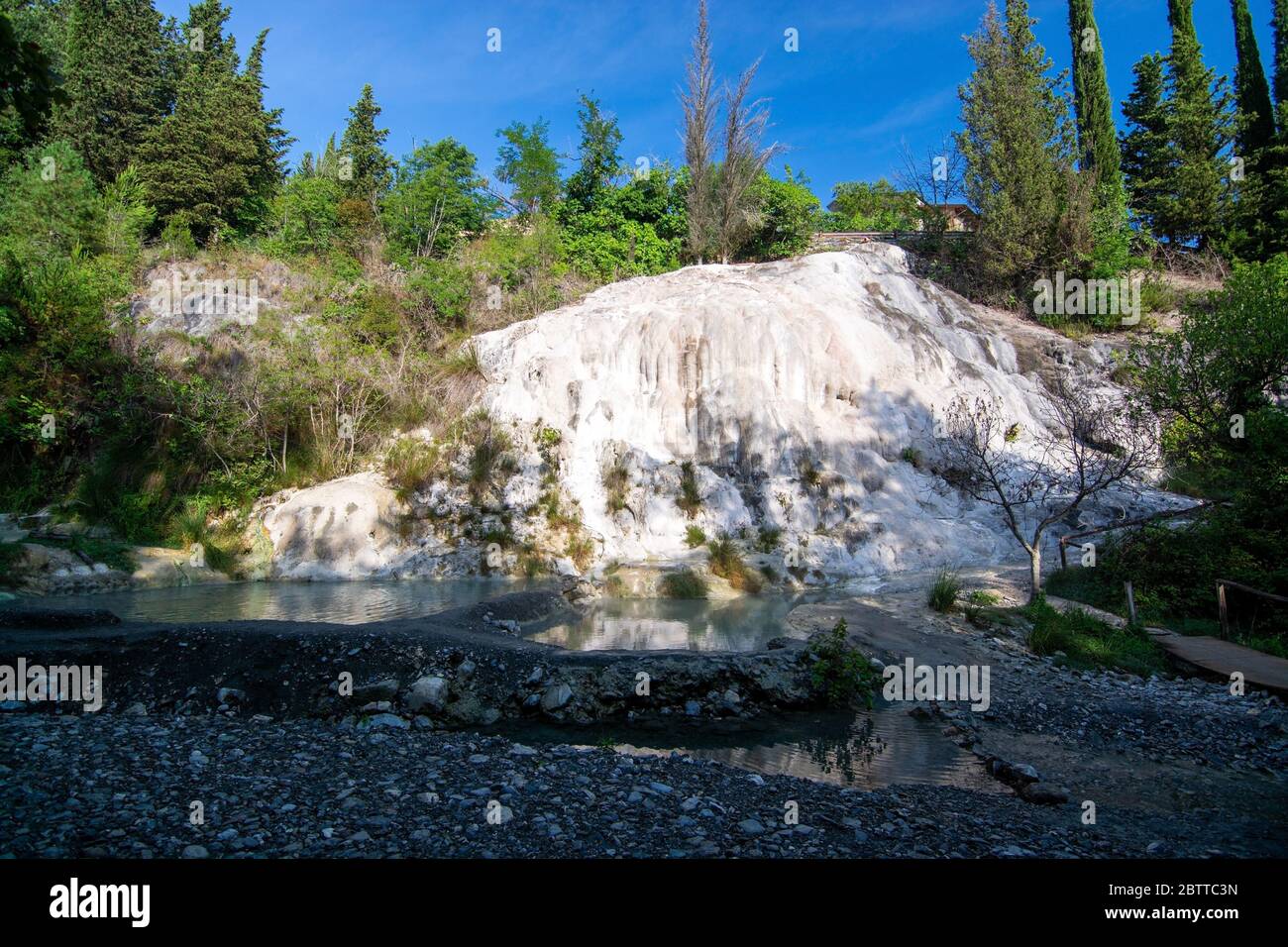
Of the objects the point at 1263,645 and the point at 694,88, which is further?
the point at 694,88

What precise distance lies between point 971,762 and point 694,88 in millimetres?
28163

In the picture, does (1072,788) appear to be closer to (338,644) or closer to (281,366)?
(338,644)

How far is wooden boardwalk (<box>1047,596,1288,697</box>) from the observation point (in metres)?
7.45

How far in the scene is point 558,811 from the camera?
3986 mm

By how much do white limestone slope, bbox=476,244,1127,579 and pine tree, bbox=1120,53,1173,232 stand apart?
1352cm

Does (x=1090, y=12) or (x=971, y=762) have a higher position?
(x=1090, y=12)

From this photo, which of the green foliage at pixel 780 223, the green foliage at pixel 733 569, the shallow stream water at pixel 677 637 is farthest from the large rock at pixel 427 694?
the green foliage at pixel 780 223

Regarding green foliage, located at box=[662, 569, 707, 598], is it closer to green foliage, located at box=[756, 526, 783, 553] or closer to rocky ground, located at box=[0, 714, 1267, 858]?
green foliage, located at box=[756, 526, 783, 553]

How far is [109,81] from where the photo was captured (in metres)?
26.9

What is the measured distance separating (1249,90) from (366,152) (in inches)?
1571

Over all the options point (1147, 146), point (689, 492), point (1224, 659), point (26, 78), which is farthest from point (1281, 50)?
point (26, 78)

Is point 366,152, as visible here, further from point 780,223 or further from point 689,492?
point 689,492

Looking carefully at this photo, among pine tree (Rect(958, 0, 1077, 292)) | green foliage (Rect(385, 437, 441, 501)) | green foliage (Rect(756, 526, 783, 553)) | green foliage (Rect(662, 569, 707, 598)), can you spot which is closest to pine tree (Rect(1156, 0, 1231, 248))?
pine tree (Rect(958, 0, 1077, 292))
